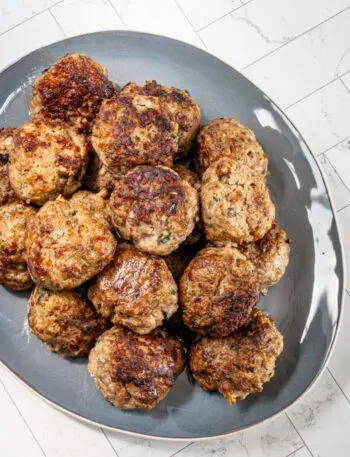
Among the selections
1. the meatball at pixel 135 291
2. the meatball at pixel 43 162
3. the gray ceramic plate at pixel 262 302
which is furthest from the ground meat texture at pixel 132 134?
the gray ceramic plate at pixel 262 302

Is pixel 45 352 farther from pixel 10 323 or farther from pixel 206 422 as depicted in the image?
pixel 206 422

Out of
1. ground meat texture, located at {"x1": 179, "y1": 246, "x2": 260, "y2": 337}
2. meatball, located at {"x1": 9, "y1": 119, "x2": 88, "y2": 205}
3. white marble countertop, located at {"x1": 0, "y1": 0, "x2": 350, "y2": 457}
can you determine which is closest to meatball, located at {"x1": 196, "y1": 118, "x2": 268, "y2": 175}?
ground meat texture, located at {"x1": 179, "y1": 246, "x2": 260, "y2": 337}

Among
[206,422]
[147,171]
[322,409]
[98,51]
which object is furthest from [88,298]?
[322,409]

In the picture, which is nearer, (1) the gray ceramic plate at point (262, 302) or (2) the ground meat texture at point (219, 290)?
(2) the ground meat texture at point (219, 290)

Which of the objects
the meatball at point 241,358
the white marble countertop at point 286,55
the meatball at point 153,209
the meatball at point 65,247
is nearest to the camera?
the meatball at point 65,247

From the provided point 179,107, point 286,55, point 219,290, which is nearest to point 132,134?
point 179,107

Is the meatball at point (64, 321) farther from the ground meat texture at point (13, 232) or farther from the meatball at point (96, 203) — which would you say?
the meatball at point (96, 203)
